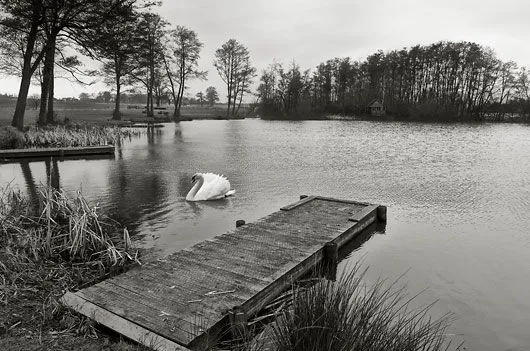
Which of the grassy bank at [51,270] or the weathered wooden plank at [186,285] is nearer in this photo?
the grassy bank at [51,270]

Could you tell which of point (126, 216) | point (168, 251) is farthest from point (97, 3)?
point (168, 251)

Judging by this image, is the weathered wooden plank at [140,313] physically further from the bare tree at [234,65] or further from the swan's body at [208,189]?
the bare tree at [234,65]

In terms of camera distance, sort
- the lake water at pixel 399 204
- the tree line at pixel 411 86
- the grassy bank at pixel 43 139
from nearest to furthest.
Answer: the lake water at pixel 399 204
the grassy bank at pixel 43 139
the tree line at pixel 411 86

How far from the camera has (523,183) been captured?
43.1 feet

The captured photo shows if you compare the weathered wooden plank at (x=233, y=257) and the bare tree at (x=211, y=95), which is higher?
the bare tree at (x=211, y=95)

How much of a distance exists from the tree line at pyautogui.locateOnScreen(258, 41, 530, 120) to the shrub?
50.6 meters

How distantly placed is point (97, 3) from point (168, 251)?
717 inches

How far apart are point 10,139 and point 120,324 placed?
1737 centimetres

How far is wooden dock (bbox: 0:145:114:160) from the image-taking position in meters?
16.4

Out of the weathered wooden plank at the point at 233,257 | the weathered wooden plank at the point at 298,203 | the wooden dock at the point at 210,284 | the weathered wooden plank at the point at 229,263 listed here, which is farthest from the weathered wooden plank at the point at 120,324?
the weathered wooden plank at the point at 298,203

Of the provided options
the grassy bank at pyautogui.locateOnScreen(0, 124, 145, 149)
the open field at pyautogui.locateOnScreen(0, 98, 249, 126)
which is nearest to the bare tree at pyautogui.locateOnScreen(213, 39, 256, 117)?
the open field at pyautogui.locateOnScreen(0, 98, 249, 126)

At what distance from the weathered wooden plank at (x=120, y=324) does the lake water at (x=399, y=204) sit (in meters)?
2.42

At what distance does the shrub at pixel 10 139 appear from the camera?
17828 millimetres

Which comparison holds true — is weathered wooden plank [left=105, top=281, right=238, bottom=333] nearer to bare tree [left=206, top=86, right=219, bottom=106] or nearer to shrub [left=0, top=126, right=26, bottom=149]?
shrub [left=0, top=126, right=26, bottom=149]
